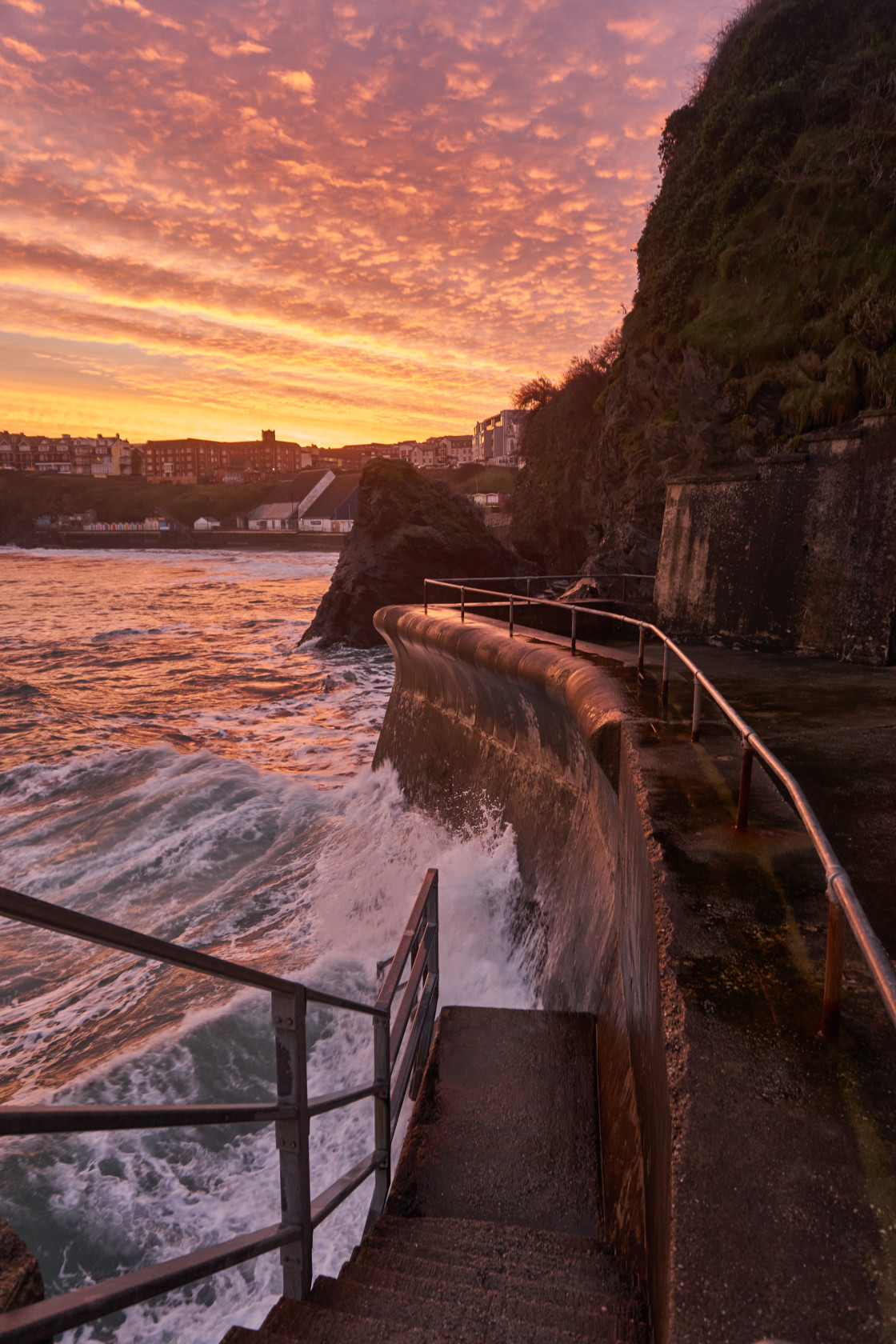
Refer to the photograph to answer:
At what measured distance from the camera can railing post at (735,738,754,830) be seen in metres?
3.17

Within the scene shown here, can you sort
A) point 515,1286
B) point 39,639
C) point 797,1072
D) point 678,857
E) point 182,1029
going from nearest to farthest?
point 797,1072 < point 515,1286 < point 678,857 < point 182,1029 < point 39,639

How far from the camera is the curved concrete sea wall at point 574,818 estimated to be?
2.77 m

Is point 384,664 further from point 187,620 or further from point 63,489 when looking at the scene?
point 63,489

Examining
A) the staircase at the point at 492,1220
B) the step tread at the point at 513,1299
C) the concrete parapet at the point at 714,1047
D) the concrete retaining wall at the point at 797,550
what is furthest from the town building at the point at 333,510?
the step tread at the point at 513,1299

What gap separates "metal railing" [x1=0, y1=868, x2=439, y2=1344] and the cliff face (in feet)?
28.6

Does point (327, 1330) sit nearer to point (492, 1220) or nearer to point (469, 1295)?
point (469, 1295)

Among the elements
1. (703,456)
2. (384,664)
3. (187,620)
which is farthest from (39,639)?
(703,456)

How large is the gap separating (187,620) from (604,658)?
35.2 meters

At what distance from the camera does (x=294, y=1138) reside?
7.25 ft

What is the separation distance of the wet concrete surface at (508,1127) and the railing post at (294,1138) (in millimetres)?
1067

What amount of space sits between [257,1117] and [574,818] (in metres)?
4.75

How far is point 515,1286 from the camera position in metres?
2.52

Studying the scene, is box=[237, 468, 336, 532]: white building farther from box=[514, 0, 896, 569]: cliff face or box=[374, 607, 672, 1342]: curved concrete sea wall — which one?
box=[374, 607, 672, 1342]: curved concrete sea wall

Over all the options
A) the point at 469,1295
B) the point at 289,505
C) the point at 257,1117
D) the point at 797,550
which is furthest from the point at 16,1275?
the point at 289,505
